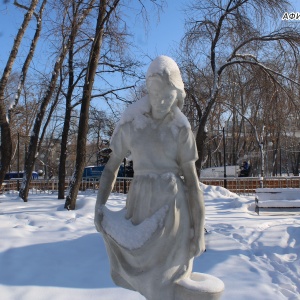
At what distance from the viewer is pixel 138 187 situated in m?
2.46

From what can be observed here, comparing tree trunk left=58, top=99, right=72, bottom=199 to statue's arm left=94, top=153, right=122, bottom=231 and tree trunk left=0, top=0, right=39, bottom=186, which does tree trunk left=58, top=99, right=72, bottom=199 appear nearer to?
tree trunk left=0, top=0, right=39, bottom=186

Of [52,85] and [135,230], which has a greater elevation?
[52,85]

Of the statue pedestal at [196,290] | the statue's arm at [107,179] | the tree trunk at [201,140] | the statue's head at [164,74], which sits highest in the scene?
the tree trunk at [201,140]

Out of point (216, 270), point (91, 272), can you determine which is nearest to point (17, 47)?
point (91, 272)

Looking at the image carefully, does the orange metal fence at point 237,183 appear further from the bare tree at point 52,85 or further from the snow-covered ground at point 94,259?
the snow-covered ground at point 94,259

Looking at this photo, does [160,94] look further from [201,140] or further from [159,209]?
[201,140]

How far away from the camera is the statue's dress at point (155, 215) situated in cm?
232

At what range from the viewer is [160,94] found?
245 cm

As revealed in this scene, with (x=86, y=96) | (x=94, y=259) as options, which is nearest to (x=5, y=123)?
(x=86, y=96)

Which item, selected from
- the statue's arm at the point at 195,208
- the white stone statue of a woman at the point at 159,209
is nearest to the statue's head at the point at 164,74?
the white stone statue of a woman at the point at 159,209

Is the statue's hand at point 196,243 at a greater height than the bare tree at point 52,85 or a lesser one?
lesser

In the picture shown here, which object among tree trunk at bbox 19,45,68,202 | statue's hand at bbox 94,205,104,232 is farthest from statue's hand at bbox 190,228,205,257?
tree trunk at bbox 19,45,68,202

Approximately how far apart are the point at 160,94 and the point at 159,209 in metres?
0.74

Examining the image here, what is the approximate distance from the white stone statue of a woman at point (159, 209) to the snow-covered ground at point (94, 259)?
7.53ft
